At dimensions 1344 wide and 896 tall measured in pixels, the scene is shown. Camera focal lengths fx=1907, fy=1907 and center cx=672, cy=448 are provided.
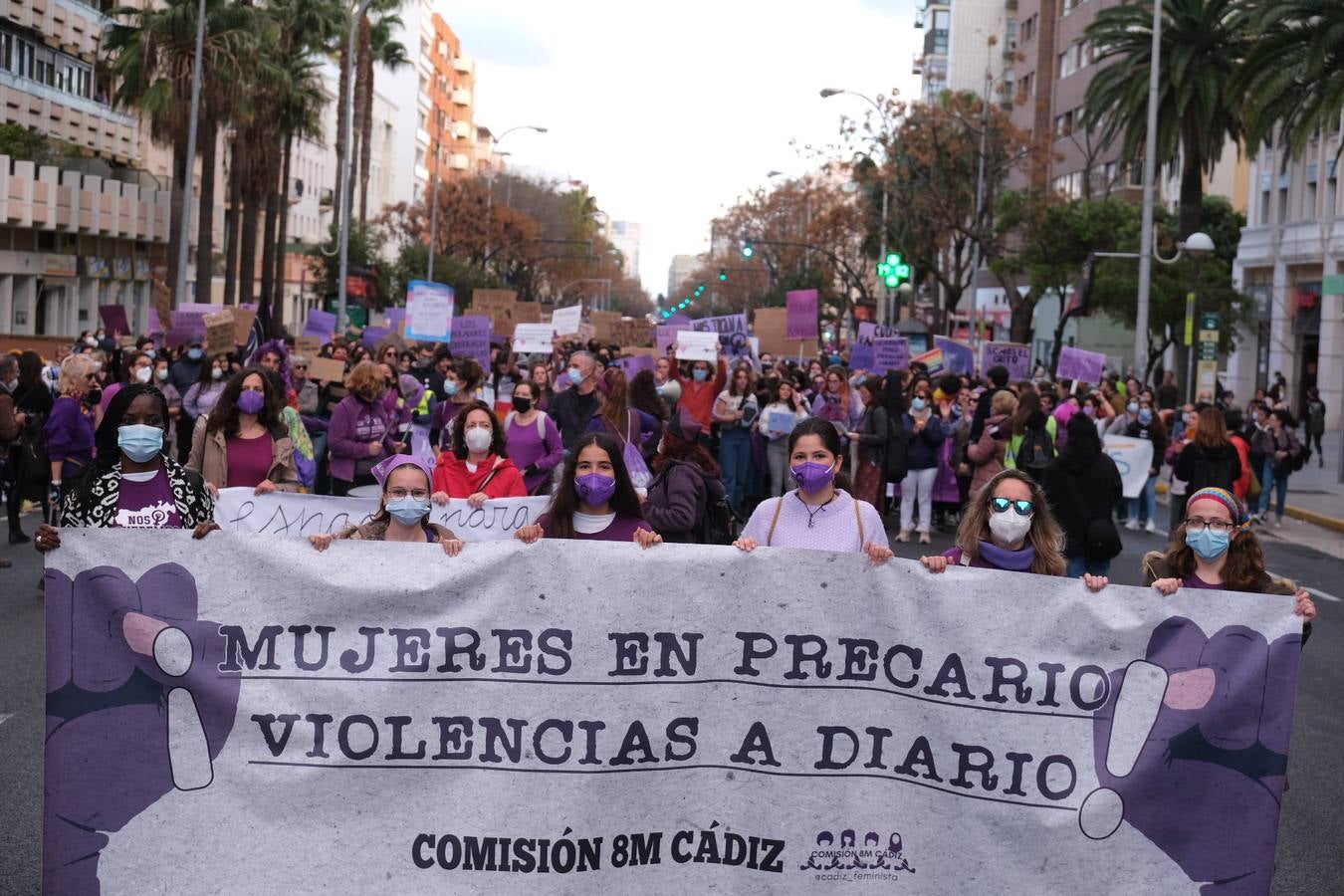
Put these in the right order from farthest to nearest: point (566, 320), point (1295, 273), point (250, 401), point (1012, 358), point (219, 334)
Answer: point (1295, 273) → point (566, 320) → point (1012, 358) → point (219, 334) → point (250, 401)

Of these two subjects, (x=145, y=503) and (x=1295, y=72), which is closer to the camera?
(x=145, y=503)

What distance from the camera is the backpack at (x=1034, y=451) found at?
1477cm

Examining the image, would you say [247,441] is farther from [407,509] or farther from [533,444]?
[407,509]

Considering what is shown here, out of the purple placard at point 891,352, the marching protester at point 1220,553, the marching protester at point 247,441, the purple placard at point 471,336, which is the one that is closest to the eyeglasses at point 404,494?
the marching protester at point 1220,553

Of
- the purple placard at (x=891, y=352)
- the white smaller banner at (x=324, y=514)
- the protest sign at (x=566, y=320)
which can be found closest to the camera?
the white smaller banner at (x=324, y=514)

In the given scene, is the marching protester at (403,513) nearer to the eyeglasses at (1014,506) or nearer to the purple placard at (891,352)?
the eyeglasses at (1014,506)

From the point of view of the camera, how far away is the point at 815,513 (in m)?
6.81

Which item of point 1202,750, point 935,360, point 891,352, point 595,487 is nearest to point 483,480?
point 595,487

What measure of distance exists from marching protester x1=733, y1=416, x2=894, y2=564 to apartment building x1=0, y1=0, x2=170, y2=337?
3950 cm

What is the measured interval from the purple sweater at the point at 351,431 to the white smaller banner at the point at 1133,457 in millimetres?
10087

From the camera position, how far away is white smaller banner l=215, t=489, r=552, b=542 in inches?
358

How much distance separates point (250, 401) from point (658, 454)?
2749mm

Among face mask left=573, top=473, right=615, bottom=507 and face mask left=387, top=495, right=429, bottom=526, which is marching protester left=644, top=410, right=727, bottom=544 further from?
face mask left=387, top=495, right=429, bottom=526

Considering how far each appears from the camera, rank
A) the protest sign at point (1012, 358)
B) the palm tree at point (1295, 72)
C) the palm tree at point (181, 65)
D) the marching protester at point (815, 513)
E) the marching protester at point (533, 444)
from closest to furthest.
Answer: the marching protester at point (815, 513) → the marching protester at point (533, 444) → the palm tree at point (1295, 72) → the protest sign at point (1012, 358) → the palm tree at point (181, 65)
